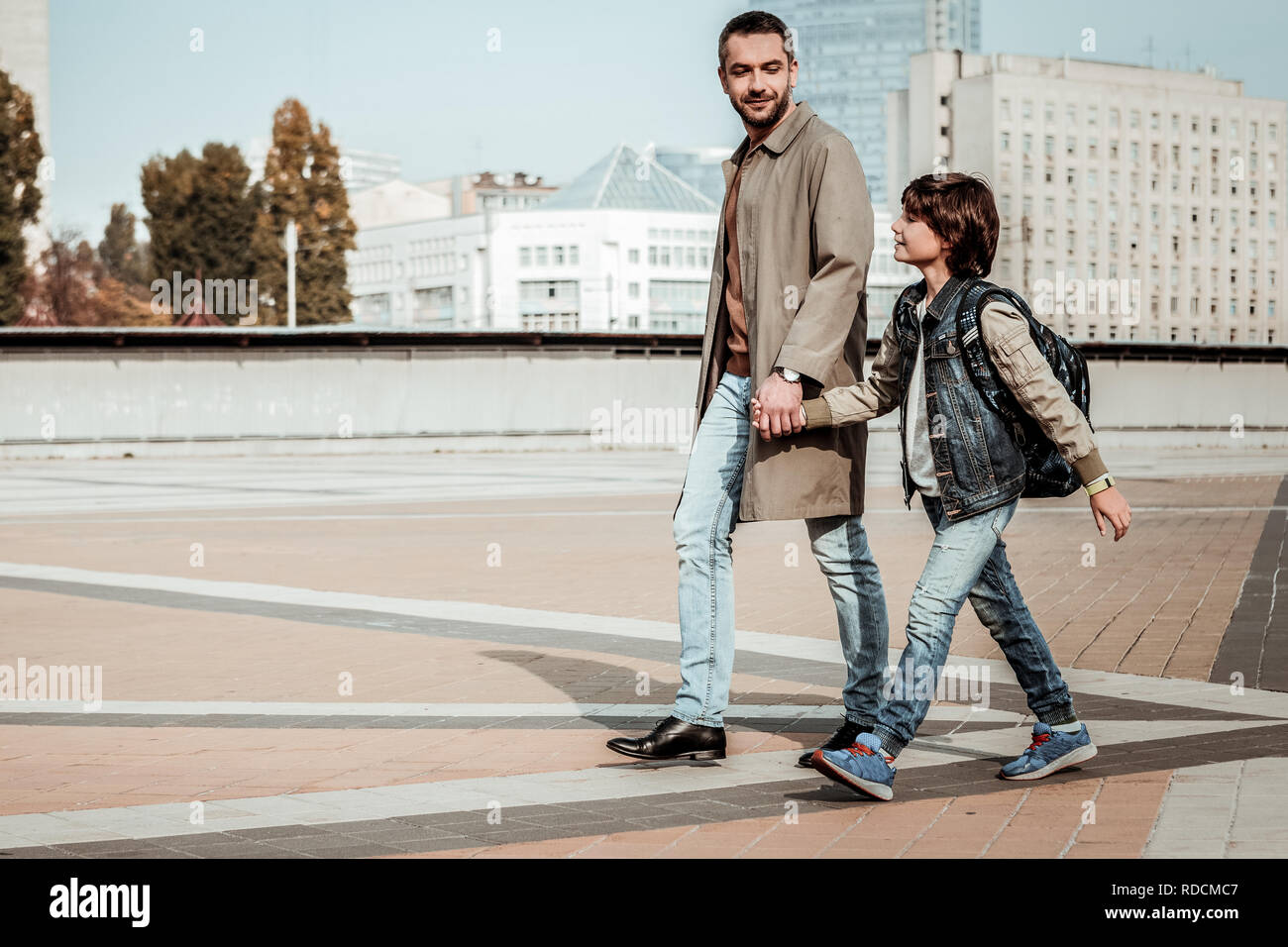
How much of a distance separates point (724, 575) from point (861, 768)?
0.89m

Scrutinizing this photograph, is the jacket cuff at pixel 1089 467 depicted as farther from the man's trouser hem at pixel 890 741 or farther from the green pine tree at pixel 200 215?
the green pine tree at pixel 200 215

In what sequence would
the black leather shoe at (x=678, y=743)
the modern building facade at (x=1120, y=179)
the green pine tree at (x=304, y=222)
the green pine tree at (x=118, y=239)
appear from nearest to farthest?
the black leather shoe at (x=678, y=743) → the green pine tree at (x=304, y=222) → the modern building facade at (x=1120, y=179) → the green pine tree at (x=118, y=239)

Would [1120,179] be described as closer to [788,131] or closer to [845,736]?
[788,131]

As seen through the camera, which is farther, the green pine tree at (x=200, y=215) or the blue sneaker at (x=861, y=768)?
the green pine tree at (x=200, y=215)

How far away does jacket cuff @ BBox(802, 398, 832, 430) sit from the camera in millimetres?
4648

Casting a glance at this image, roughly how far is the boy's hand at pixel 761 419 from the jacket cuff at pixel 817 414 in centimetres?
2

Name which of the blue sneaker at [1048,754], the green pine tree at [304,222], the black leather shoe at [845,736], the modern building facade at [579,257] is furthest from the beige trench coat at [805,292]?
the modern building facade at [579,257]

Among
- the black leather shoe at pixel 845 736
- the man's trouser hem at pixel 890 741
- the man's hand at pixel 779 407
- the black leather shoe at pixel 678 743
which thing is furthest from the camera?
the black leather shoe at pixel 678 743

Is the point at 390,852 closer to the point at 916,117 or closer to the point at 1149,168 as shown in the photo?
the point at 916,117

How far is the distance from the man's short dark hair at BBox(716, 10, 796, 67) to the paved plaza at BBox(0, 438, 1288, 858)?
2.10m

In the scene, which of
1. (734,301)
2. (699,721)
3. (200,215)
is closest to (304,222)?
(200,215)

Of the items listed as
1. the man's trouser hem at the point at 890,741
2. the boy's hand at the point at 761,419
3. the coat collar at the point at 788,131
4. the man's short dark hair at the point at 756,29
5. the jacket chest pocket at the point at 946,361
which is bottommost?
the man's trouser hem at the point at 890,741

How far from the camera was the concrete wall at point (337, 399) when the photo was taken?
3198 centimetres

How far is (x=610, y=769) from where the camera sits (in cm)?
490
